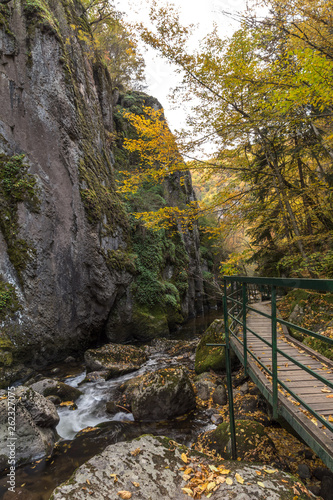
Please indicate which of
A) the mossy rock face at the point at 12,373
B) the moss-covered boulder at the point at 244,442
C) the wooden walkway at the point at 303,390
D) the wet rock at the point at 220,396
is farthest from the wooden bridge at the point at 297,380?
the mossy rock face at the point at 12,373

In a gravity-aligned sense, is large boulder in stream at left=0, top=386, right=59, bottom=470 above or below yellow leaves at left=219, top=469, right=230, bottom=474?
below

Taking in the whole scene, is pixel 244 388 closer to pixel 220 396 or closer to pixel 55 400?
pixel 220 396

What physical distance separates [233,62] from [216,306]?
22.0 meters

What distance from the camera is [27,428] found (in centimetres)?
427

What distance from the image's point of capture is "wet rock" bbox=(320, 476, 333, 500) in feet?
9.57

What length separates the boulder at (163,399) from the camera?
5.49 meters

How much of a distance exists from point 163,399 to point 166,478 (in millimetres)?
3115

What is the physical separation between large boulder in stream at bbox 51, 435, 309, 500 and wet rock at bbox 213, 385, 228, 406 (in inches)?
131

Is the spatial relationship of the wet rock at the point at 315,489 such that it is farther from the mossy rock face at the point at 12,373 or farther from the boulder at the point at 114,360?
the mossy rock face at the point at 12,373

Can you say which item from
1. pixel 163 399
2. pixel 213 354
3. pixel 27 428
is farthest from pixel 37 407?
pixel 213 354

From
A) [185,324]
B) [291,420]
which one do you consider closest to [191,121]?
[291,420]

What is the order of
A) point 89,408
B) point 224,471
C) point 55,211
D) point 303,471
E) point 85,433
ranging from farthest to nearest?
point 55,211, point 89,408, point 85,433, point 303,471, point 224,471

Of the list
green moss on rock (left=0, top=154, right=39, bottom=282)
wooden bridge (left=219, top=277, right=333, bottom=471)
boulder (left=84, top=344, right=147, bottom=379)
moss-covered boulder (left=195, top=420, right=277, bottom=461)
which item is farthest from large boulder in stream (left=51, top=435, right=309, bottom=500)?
green moss on rock (left=0, top=154, right=39, bottom=282)

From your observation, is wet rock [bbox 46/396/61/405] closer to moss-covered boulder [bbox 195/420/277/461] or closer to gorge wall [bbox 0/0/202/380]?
gorge wall [bbox 0/0/202/380]
